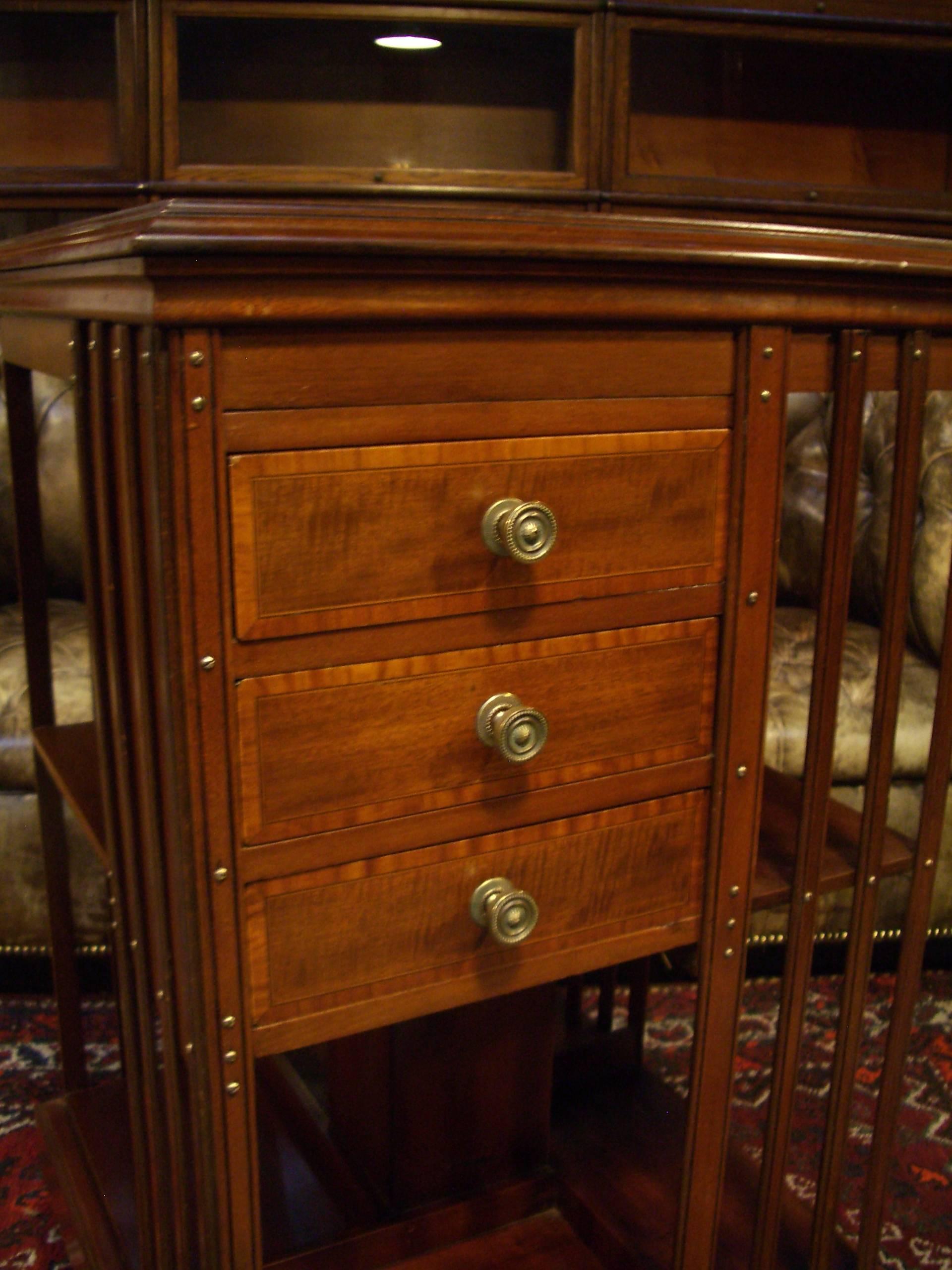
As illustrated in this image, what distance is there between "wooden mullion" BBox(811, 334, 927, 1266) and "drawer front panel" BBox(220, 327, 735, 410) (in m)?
0.16

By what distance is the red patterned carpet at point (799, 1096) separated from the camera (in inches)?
51.4

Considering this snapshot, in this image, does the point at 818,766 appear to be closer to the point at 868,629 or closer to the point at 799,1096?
the point at 799,1096

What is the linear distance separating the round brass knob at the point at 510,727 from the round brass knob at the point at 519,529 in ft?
0.32

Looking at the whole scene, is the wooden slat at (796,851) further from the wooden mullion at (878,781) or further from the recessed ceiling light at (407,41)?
the recessed ceiling light at (407,41)

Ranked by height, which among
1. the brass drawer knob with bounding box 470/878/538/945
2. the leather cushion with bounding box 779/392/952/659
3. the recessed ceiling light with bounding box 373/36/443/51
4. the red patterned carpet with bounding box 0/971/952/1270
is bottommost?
the red patterned carpet with bounding box 0/971/952/1270

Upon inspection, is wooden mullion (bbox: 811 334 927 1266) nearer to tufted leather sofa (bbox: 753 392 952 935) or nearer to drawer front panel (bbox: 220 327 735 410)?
drawer front panel (bbox: 220 327 735 410)

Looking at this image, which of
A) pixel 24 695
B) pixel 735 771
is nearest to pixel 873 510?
pixel 735 771

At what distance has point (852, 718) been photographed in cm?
171

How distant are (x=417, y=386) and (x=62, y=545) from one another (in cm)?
147

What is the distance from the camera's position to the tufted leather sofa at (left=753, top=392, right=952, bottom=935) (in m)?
1.71

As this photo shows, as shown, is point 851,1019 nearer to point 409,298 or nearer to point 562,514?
point 562,514

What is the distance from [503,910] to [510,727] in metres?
0.13

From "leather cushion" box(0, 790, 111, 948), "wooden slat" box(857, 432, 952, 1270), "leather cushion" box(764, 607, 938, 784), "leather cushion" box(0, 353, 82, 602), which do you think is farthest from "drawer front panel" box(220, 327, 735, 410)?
"leather cushion" box(0, 353, 82, 602)

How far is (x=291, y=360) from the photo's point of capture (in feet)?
2.19
